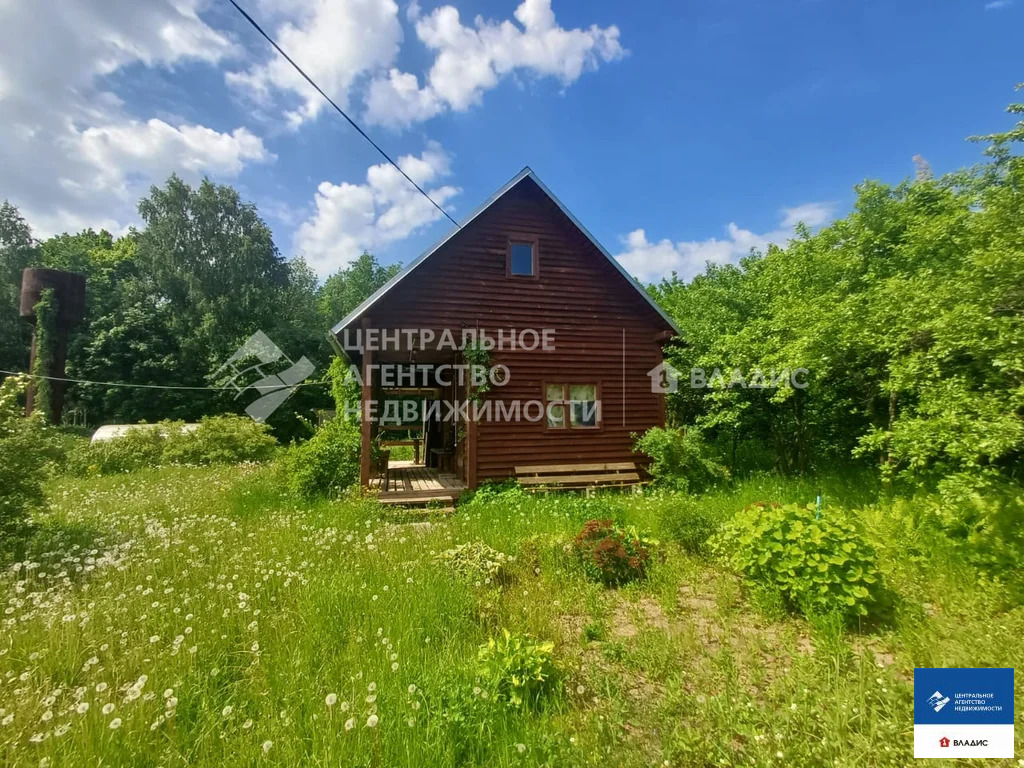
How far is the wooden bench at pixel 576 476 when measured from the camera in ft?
33.4

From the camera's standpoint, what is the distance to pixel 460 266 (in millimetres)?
10180

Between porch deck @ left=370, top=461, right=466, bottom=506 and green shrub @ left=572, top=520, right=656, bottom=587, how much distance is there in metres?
4.72

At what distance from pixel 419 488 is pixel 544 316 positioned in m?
5.37

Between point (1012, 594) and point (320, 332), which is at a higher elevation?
point (320, 332)

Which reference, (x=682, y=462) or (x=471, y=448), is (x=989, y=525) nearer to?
(x=682, y=462)

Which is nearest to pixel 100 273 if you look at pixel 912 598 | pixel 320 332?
pixel 320 332

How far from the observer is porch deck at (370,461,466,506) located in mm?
9203

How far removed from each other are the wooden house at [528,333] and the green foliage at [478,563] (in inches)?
169

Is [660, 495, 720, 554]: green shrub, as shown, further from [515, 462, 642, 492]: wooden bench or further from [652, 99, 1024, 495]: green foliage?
[515, 462, 642, 492]: wooden bench

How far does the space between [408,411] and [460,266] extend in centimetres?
967

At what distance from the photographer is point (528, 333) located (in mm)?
10586

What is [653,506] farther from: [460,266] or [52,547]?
[52,547]

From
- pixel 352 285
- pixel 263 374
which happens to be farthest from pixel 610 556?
pixel 352 285

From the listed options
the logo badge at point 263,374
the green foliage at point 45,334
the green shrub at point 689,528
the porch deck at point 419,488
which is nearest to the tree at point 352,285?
the logo badge at point 263,374
